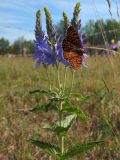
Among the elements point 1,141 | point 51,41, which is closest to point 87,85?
point 1,141

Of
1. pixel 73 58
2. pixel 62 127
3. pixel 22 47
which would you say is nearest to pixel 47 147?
pixel 62 127

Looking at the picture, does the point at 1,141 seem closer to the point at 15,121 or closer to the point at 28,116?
the point at 15,121

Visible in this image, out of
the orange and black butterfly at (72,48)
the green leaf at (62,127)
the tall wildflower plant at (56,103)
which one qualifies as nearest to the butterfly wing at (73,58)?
the orange and black butterfly at (72,48)

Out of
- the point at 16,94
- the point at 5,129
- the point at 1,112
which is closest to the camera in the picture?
the point at 5,129

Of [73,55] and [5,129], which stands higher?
[73,55]

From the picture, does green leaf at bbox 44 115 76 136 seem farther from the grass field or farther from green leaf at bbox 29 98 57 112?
the grass field

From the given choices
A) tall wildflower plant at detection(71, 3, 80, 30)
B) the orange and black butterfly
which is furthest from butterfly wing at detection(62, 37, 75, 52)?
tall wildflower plant at detection(71, 3, 80, 30)

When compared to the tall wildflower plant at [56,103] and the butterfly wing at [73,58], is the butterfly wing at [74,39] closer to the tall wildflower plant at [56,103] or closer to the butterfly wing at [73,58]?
the butterfly wing at [73,58]
